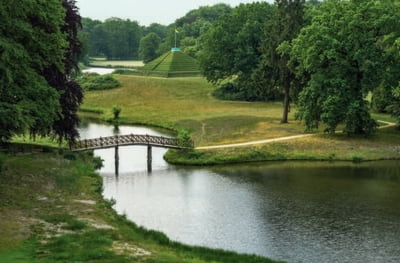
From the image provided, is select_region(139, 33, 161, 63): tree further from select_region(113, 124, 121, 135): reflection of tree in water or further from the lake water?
the lake water

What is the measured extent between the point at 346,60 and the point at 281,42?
10.1 meters

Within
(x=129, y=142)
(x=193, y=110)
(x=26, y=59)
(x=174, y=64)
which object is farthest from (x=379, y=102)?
(x=174, y=64)

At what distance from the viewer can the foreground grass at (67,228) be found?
80.6 feet

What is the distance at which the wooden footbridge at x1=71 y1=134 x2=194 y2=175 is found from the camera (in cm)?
5159

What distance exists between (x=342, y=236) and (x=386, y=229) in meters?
3.06

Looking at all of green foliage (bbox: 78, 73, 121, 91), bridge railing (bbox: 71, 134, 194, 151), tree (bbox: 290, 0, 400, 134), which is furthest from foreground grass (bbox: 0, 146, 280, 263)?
green foliage (bbox: 78, 73, 121, 91)

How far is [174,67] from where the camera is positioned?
124000 mm

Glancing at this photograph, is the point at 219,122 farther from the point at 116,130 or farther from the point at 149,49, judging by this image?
the point at 149,49

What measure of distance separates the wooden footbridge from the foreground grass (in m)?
9.52

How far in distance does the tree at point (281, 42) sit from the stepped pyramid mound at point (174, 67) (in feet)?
169

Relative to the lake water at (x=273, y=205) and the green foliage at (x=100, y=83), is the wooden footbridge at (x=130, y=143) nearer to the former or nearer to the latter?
the lake water at (x=273, y=205)

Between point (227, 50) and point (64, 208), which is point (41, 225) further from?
→ point (227, 50)

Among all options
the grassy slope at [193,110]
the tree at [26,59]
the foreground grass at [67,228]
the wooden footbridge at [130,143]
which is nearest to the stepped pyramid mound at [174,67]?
the grassy slope at [193,110]

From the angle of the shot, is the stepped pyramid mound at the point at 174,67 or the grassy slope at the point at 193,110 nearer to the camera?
the grassy slope at the point at 193,110
